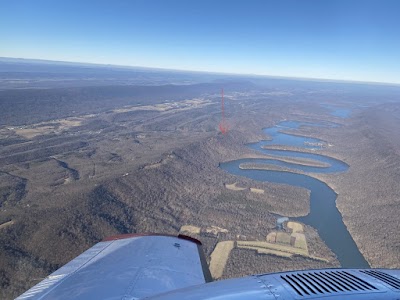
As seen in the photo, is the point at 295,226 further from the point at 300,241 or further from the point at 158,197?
the point at 158,197

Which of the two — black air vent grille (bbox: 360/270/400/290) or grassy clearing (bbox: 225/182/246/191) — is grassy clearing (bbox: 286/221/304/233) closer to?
grassy clearing (bbox: 225/182/246/191)

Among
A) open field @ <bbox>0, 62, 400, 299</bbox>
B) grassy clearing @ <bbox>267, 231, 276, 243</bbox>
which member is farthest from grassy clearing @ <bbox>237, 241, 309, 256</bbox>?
grassy clearing @ <bbox>267, 231, 276, 243</bbox>

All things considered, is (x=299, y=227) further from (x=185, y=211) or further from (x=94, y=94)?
(x=94, y=94)

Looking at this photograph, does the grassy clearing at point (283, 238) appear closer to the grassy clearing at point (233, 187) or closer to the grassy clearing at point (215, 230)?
the grassy clearing at point (215, 230)

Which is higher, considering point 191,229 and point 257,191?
point 191,229

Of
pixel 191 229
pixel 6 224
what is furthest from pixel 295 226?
pixel 6 224

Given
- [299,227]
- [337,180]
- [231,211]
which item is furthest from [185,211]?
[337,180]
